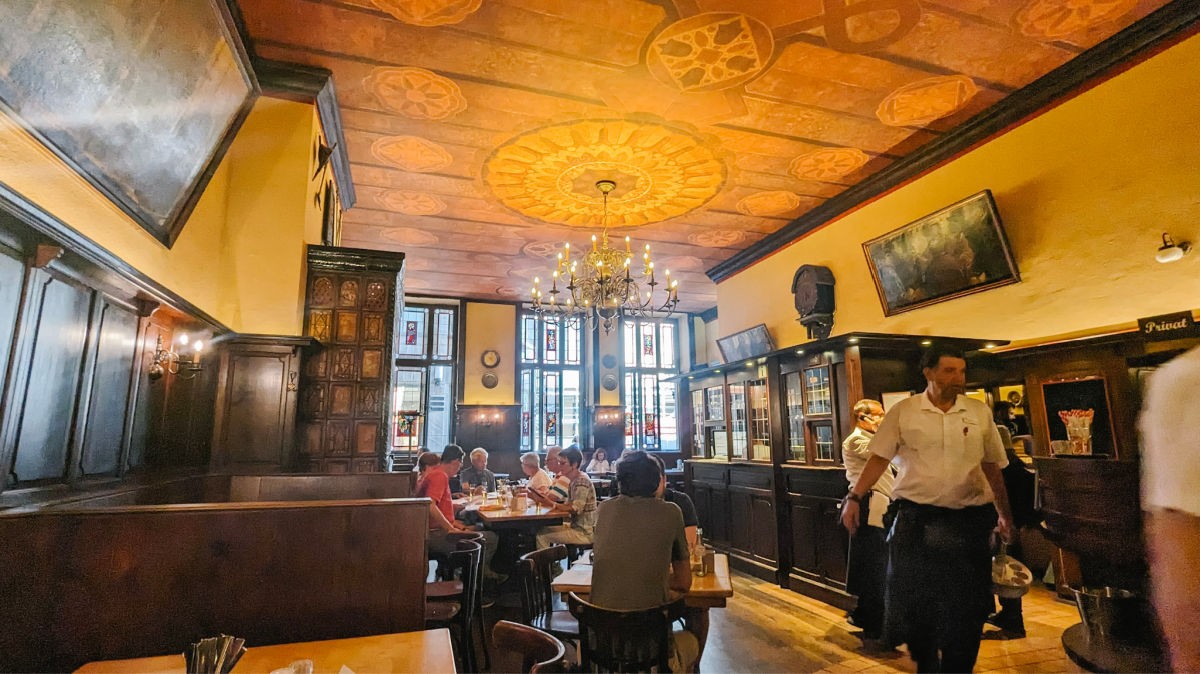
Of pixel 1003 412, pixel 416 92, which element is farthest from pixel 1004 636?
pixel 416 92

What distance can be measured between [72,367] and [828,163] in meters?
6.29

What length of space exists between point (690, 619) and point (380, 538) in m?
1.63

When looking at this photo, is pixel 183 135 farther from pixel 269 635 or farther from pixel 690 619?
pixel 690 619

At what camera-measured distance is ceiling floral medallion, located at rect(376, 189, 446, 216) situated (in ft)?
21.8

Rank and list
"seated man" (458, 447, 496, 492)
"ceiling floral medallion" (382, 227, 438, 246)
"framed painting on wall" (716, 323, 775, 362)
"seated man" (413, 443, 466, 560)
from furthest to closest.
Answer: "framed painting on wall" (716, 323, 775, 362) < "ceiling floral medallion" (382, 227, 438, 246) < "seated man" (458, 447, 496, 492) < "seated man" (413, 443, 466, 560)

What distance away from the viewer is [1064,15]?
A: 3.86m

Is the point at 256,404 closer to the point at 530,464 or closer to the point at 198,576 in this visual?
the point at 198,576

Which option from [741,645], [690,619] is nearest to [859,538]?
[741,645]

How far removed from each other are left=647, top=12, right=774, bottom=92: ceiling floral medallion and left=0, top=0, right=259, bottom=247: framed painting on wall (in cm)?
297

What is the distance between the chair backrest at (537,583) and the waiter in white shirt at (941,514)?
1631 mm

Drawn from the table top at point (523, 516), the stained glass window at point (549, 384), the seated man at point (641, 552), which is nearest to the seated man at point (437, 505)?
the table top at point (523, 516)

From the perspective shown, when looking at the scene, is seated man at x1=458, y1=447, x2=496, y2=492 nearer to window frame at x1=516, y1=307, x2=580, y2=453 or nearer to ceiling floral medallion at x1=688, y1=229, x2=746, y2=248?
ceiling floral medallion at x1=688, y1=229, x2=746, y2=248

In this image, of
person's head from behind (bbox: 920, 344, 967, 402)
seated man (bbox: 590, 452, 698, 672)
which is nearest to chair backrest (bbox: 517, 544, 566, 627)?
seated man (bbox: 590, 452, 698, 672)

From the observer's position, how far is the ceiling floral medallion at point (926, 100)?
4.58 m
